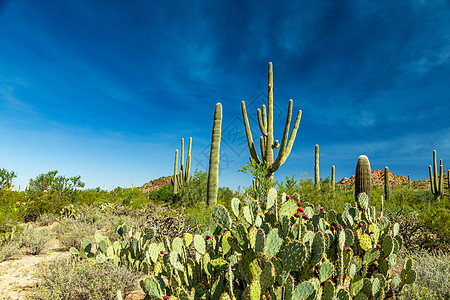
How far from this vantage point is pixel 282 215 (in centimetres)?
267

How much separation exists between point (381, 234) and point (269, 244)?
2.04 metres

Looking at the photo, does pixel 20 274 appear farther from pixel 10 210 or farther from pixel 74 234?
pixel 10 210

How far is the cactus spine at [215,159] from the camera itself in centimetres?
983

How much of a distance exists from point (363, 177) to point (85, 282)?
7608 millimetres

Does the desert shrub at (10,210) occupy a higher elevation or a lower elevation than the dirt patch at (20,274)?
higher

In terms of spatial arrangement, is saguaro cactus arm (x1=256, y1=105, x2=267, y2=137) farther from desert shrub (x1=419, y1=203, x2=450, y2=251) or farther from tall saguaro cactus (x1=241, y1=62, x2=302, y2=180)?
desert shrub (x1=419, y1=203, x2=450, y2=251)

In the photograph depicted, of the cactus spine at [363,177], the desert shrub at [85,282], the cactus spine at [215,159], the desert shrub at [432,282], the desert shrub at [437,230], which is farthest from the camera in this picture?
the cactus spine at [215,159]

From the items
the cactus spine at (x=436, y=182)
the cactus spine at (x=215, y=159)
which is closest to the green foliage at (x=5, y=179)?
the cactus spine at (x=215, y=159)

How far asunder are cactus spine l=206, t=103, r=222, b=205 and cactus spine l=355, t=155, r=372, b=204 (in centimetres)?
459

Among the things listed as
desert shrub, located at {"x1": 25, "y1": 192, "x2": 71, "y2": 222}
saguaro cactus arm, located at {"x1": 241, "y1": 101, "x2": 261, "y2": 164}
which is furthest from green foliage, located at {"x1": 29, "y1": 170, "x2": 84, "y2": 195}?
saguaro cactus arm, located at {"x1": 241, "y1": 101, "x2": 261, "y2": 164}

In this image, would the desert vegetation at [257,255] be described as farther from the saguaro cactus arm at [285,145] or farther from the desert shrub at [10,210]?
the saguaro cactus arm at [285,145]

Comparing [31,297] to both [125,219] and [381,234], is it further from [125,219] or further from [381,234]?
[381,234]

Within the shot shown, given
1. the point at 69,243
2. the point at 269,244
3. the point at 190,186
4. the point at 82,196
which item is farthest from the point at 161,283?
the point at 190,186

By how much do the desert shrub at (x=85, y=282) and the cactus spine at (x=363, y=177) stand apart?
6809 mm
